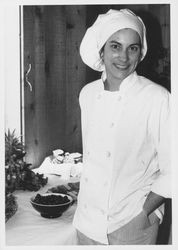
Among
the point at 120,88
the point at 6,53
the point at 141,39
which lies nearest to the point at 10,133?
the point at 6,53

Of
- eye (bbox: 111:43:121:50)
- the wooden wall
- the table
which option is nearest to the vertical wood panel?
the wooden wall

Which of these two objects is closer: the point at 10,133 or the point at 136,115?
the point at 136,115

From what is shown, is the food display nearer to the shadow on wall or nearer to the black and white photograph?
the black and white photograph

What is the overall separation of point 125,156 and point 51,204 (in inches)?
10.6

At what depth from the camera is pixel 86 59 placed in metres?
0.98

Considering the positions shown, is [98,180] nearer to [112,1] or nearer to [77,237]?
[77,237]

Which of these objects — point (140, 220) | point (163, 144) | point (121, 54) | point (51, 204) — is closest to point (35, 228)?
point (51, 204)

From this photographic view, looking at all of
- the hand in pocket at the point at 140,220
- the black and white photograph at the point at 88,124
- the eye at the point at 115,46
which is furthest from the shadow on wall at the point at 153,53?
the hand in pocket at the point at 140,220

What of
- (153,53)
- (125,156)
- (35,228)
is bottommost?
(35,228)

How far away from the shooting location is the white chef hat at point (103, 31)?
895 millimetres

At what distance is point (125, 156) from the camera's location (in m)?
0.91

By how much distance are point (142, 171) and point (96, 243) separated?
0.89 feet

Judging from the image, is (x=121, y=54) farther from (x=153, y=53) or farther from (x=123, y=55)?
(x=153, y=53)

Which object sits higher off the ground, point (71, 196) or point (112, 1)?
point (112, 1)
